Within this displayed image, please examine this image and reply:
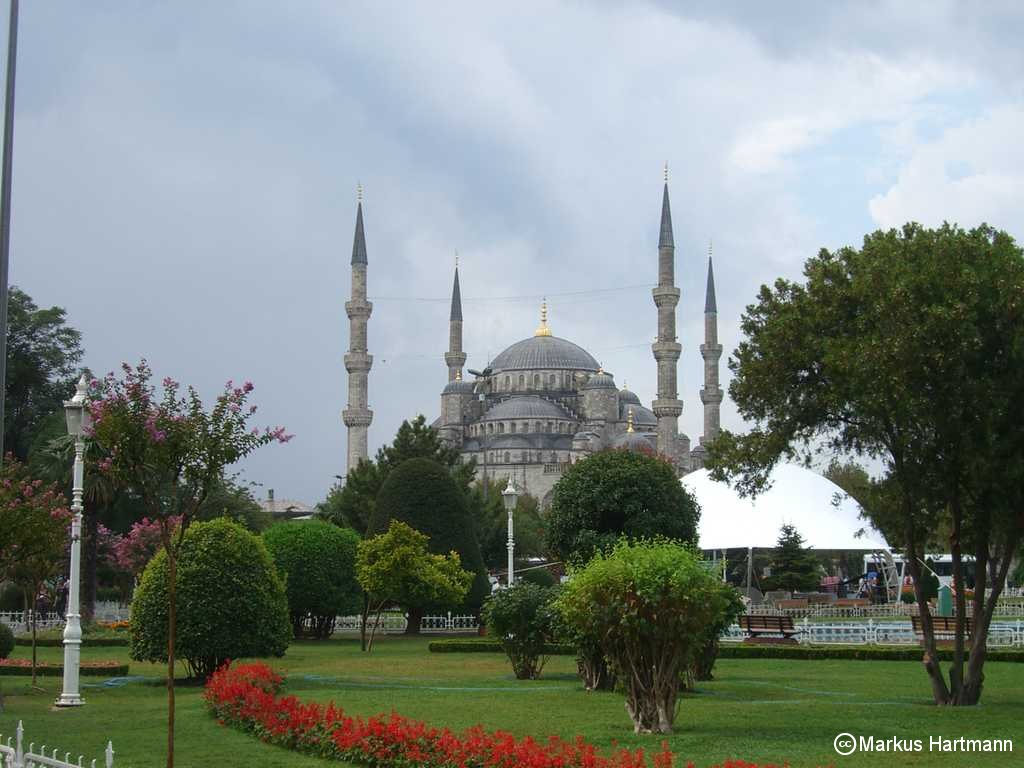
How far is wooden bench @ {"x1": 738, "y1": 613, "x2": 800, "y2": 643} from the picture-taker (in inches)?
947

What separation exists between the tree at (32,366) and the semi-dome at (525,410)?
47007 mm

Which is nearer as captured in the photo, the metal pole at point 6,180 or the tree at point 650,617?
the metal pole at point 6,180

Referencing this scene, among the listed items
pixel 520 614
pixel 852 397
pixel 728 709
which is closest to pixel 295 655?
pixel 520 614

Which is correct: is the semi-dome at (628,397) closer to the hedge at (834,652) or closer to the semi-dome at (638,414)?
the semi-dome at (638,414)

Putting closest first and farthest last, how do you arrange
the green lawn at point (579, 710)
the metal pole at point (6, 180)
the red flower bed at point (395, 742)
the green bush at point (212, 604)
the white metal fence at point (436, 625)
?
the red flower bed at point (395, 742)
the metal pole at point (6, 180)
the green lawn at point (579, 710)
the green bush at point (212, 604)
the white metal fence at point (436, 625)

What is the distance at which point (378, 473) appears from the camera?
42125 millimetres

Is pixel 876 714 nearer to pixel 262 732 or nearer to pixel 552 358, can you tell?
pixel 262 732

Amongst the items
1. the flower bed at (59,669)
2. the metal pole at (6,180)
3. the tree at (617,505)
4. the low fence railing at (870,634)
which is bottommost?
the flower bed at (59,669)

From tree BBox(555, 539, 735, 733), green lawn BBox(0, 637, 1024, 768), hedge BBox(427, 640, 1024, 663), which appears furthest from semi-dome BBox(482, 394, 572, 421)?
tree BBox(555, 539, 735, 733)

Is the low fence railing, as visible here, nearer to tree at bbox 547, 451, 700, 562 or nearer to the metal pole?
tree at bbox 547, 451, 700, 562

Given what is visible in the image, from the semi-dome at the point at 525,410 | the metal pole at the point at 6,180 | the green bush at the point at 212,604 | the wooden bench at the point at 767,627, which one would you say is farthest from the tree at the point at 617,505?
the semi-dome at the point at 525,410

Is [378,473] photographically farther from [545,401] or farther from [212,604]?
[545,401]

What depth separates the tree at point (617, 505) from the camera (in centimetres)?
2727

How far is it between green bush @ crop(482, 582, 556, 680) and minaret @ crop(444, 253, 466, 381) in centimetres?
7518
